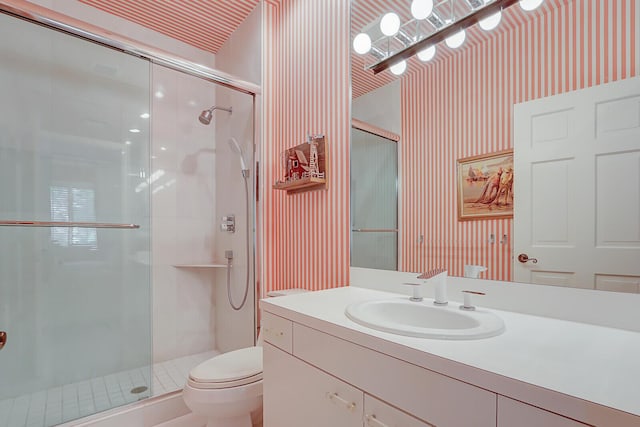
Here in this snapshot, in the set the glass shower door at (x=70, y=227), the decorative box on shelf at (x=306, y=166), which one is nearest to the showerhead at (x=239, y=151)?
the decorative box on shelf at (x=306, y=166)

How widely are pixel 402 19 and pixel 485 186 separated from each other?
0.84 m

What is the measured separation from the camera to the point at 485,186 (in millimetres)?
1156

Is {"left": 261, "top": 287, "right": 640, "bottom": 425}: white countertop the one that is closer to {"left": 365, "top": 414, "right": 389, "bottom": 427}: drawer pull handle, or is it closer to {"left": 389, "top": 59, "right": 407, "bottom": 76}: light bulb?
{"left": 365, "top": 414, "right": 389, "bottom": 427}: drawer pull handle

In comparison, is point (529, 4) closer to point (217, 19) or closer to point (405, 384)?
point (405, 384)

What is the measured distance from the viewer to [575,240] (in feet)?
3.15

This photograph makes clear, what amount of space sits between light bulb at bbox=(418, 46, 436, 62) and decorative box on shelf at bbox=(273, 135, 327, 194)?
60 cm

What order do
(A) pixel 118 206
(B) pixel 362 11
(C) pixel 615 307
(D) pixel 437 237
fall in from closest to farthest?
(C) pixel 615 307
(D) pixel 437 237
(B) pixel 362 11
(A) pixel 118 206

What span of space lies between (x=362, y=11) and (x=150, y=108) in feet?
5.53

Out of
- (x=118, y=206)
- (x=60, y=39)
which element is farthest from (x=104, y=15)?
(x=118, y=206)

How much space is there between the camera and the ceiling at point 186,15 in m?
2.21

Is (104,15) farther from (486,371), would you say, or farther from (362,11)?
(486,371)

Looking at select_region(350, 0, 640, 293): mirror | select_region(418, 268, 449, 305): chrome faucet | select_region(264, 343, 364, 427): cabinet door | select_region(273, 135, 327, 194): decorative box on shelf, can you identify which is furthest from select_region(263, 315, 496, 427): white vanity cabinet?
select_region(273, 135, 327, 194): decorative box on shelf

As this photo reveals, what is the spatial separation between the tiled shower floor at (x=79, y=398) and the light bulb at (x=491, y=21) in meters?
2.35

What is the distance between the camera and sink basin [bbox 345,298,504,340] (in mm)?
819
